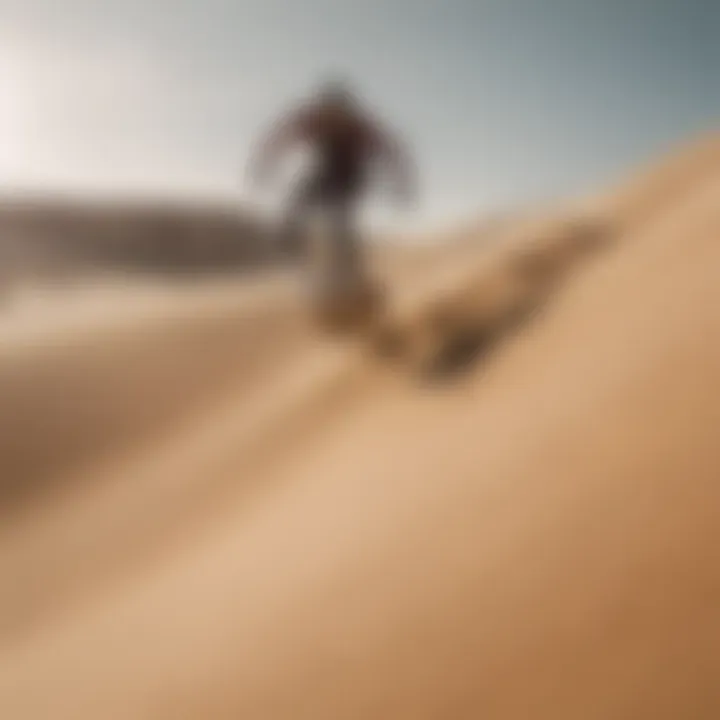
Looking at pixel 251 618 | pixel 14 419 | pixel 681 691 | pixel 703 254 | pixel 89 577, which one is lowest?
pixel 681 691

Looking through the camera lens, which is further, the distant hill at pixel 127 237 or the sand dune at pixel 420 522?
the distant hill at pixel 127 237

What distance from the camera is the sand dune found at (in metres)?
1.53

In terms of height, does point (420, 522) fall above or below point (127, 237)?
below

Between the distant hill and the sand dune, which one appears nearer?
the sand dune

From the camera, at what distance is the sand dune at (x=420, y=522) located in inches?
60.2

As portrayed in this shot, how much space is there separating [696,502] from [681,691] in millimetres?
456

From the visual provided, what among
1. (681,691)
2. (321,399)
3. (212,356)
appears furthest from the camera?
(212,356)

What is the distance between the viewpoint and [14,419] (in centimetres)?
428

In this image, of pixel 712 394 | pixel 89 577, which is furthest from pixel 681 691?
pixel 89 577

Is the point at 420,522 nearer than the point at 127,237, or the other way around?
the point at 420,522

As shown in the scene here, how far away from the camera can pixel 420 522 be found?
2.18m

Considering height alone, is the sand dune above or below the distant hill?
below

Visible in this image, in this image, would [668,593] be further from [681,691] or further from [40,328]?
[40,328]

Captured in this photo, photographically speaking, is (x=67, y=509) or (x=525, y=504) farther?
(x=67, y=509)
